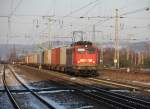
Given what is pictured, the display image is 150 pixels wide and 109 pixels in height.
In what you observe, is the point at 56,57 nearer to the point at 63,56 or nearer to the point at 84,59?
the point at 63,56

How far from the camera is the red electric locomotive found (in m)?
37.6

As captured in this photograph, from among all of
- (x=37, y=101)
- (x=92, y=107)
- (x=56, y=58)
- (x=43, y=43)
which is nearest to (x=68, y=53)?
(x=56, y=58)

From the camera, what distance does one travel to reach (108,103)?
51.5ft

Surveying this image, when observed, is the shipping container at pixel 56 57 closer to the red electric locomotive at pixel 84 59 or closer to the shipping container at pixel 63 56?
the shipping container at pixel 63 56

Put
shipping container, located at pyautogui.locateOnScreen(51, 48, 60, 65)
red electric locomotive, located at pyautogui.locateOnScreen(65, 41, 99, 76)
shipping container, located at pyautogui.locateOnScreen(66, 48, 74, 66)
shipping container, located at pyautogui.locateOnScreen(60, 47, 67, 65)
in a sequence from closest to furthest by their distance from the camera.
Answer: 1. red electric locomotive, located at pyautogui.locateOnScreen(65, 41, 99, 76)
2. shipping container, located at pyautogui.locateOnScreen(66, 48, 74, 66)
3. shipping container, located at pyautogui.locateOnScreen(60, 47, 67, 65)
4. shipping container, located at pyautogui.locateOnScreen(51, 48, 60, 65)

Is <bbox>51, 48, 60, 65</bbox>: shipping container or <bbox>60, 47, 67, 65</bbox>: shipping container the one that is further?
<bbox>51, 48, 60, 65</bbox>: shipping container

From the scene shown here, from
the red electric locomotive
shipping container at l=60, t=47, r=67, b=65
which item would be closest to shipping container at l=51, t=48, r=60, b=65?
shipping container at l=60, t=47, r=67, b=65

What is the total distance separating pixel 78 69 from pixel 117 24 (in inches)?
536

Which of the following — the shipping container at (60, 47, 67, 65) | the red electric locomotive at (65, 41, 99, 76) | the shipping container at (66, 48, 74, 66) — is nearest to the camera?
the red electric locomotive at (65, 41, 99, 76)

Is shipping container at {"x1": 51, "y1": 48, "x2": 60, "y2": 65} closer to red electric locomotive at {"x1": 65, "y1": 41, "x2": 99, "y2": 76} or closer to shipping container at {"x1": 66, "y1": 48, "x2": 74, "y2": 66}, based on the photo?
shipping container at {"x1": 66, "y1": 48, "x2": 74, "y2": 66}

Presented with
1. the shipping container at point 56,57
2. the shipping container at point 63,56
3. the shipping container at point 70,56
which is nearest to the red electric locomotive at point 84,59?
the shipping container at point 70,56

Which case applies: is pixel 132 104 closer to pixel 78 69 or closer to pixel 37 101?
pixel 37 101

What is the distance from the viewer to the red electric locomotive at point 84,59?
37.6 meters

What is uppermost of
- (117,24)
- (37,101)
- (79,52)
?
(117,24)
